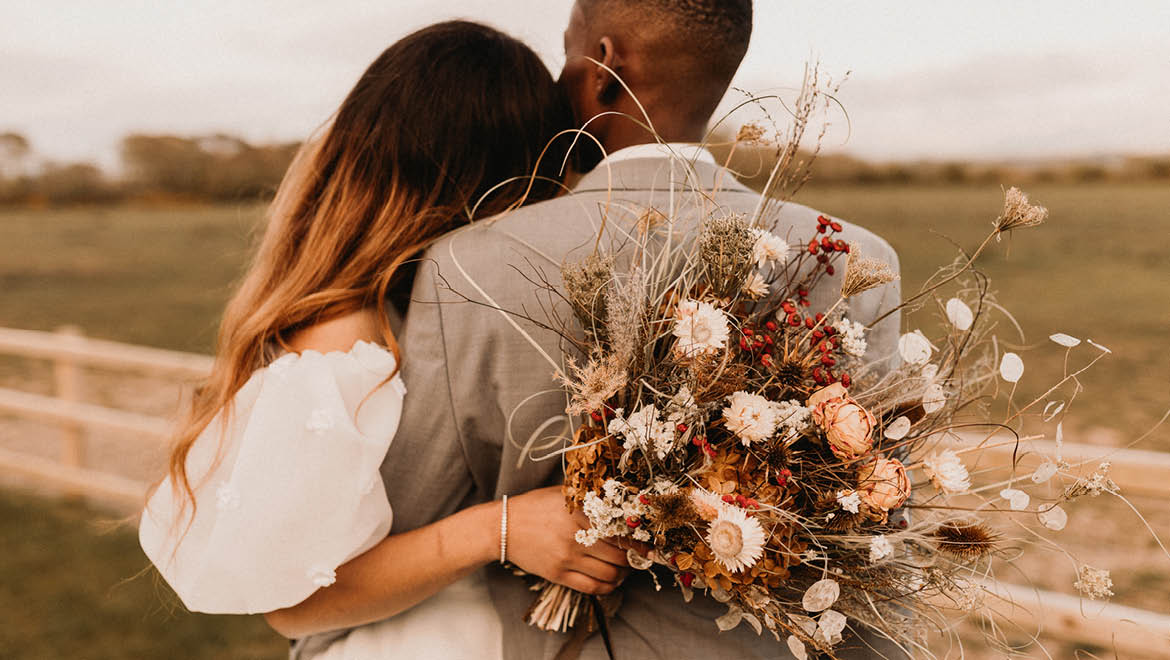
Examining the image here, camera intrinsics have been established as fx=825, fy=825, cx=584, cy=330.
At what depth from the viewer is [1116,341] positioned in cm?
2186

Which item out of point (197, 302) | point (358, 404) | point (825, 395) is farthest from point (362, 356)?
point (197, 302)

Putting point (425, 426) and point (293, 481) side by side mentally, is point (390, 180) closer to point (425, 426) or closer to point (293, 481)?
point (425, 426)

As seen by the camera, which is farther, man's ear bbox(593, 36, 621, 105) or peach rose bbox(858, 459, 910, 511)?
man's ear bbox(593, 36, 621, 105)

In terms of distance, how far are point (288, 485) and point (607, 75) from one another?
40.2 inches

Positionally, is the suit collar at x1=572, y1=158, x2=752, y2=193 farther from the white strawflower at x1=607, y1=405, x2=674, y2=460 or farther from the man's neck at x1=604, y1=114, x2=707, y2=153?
the white strawflower at x1=607, y1=405, x2=674, y2=460

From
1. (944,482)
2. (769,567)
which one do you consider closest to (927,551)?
(944,482)

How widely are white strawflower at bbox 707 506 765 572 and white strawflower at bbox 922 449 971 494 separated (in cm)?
33

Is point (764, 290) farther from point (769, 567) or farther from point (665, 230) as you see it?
point (769, 567)

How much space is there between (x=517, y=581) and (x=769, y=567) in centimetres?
63

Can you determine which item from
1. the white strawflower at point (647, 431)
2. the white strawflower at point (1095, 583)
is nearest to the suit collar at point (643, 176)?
the white strawflower at point (647, 431)

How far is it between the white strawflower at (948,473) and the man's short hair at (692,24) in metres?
0.89

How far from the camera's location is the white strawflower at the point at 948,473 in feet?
4.02

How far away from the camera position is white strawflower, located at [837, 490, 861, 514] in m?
1.15

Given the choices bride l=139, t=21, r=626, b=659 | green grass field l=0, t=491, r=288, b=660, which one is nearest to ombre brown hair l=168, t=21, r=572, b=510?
bride l=139, t=21, r=626, b=659
